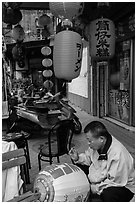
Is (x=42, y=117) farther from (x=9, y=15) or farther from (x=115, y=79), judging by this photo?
(x=115, y=79)

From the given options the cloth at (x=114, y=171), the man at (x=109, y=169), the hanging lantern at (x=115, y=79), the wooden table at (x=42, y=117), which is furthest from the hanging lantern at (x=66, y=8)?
the hanging lantern at (x=115, y=79)

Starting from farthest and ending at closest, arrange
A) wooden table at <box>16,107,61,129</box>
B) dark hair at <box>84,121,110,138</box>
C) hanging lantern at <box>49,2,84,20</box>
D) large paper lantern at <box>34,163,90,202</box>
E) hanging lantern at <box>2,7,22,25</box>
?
wooden table at <box>16,107,61,129</box>
hanging lantern at <box>2,7,22,25</box>
hanging lantern at <box>49,2,84,20</box>
dark hair at <box>84,121,110,138</box>
large paper lantern at <box>34,163,90,202</box>

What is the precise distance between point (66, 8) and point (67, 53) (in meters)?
0.75

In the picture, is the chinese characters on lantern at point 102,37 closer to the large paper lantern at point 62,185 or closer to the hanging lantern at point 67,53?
the hanging lantern at point 67,53

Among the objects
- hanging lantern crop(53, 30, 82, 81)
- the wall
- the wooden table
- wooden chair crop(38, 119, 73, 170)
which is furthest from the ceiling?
the wall

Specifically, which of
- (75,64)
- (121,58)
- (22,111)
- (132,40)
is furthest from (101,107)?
(75,64)

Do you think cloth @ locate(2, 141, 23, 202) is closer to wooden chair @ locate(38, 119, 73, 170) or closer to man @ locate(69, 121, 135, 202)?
man @ locate(69, 121, 135, 202)

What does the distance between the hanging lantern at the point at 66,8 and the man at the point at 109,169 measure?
232 cm

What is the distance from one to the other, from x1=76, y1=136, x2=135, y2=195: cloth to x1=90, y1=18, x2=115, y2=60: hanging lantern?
120 inches

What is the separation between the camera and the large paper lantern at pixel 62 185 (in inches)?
85.0

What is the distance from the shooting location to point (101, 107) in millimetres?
9406

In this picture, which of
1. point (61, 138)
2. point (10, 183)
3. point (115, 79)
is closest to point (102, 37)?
point (61, 138)

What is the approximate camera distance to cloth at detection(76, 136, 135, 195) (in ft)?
7.29

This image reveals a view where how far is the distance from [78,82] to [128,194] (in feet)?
33.9
